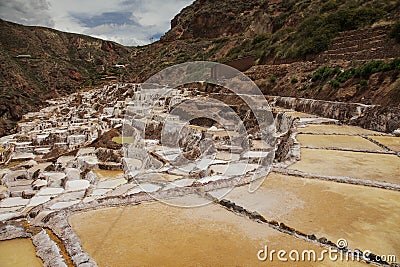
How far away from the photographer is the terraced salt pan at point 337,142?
801 cm

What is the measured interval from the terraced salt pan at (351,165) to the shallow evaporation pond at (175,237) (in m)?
2.64

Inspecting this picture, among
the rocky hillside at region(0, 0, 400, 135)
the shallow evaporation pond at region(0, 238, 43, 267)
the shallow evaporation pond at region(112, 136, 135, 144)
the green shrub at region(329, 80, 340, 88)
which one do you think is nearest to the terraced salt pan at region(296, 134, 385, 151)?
the rocky hillside at region(0, 0, 400, 135)

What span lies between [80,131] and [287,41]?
58.6ft

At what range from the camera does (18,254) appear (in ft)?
11.9

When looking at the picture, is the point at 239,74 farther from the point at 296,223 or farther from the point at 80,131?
the point at 296,223

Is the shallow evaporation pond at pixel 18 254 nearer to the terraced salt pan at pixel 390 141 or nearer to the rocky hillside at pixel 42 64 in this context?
the terraced salt pan at pixel 390 141

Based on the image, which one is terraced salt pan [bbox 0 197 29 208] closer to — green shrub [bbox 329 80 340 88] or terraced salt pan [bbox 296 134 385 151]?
terraced salt pan [bbox 296 134 385 151]

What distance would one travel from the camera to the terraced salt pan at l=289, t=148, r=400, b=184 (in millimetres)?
5698

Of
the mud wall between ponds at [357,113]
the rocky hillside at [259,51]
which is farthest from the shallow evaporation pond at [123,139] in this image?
the mud wall between ponds at [357,113]

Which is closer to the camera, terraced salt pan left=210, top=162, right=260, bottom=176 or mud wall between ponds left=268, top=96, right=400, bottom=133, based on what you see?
terraced salt pan left=210, top=162, right=260, bottom=176

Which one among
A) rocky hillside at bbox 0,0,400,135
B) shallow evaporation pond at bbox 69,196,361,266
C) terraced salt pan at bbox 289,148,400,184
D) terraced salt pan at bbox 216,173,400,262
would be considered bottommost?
shallow evaporation pond at bbox 69,196,361,266

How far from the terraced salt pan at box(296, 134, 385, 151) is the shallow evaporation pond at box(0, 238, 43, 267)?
6.79m

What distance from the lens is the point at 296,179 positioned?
5.69 m

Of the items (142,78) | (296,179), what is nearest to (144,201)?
(296,179)
